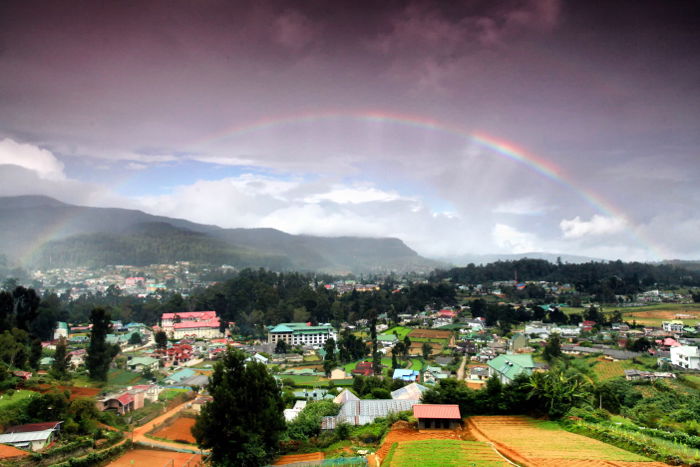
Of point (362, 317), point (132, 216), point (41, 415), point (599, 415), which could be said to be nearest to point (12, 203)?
point (132, 216)

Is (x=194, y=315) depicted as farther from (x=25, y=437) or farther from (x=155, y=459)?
(x=25, y=437)

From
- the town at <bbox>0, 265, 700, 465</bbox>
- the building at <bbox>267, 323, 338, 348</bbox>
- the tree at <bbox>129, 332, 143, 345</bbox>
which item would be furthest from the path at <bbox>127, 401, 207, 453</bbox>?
the building at <bbox>267, 323, 338, 348</bbox>

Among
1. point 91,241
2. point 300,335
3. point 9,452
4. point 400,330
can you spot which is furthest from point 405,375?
point 91,241

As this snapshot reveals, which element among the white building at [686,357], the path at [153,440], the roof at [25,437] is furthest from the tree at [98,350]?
the white building at [686,357]

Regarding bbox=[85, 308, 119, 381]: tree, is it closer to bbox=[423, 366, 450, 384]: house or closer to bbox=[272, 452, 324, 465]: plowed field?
bbox=[272, 452, 324, 465]: plowed field

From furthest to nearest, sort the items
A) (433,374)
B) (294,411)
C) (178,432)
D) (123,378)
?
(433,374) → (123,378) → (294,411) → (178,432)

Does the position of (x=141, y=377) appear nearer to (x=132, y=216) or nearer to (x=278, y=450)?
(x=278, y=450)
